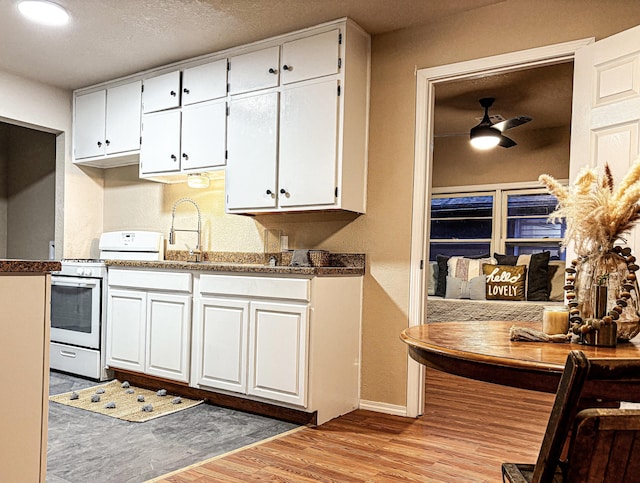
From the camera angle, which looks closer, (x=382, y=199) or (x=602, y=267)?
(x=602, y=267)

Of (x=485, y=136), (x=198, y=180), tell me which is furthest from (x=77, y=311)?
(x=485, y=136)

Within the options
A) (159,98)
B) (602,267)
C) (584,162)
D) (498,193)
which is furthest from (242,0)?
(498,193)

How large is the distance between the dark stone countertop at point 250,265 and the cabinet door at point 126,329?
9.3 inches

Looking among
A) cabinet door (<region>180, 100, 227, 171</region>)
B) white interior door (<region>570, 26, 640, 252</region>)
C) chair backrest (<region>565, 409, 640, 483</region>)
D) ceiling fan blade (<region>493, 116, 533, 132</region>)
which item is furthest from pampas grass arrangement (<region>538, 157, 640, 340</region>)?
ceiling fan blade (<region>493, 116, 533, 132</region>)

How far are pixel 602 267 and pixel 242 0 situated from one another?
2.46 metres

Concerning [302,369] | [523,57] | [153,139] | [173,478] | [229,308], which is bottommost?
[173,478]

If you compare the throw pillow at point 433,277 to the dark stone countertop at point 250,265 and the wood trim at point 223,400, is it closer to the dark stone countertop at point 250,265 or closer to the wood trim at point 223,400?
the dark stone countertop at point 250,265

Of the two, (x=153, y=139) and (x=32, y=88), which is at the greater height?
(x=32, y=88)

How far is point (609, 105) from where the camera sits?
8.69 ft

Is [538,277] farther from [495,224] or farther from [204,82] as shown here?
[204,82]

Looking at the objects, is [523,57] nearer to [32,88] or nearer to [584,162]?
[584,162]

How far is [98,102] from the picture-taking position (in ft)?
15.4

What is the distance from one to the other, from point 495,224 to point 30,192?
5137mm

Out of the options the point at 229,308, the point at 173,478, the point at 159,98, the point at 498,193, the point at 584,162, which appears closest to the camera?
the point at 173,478
